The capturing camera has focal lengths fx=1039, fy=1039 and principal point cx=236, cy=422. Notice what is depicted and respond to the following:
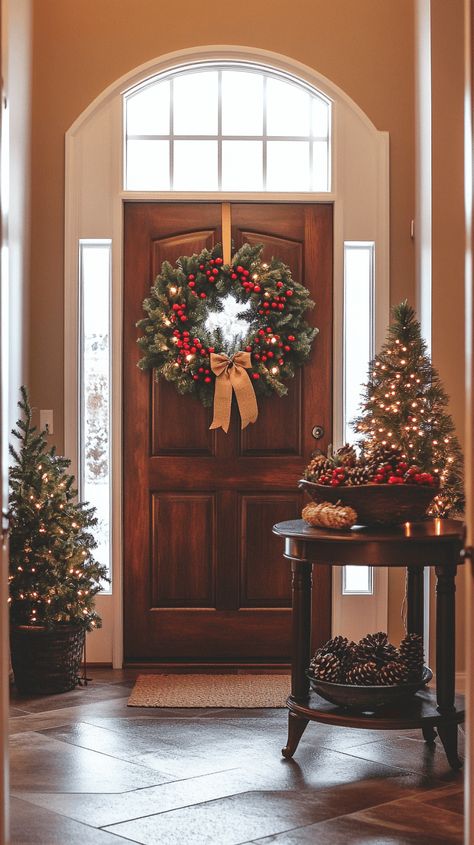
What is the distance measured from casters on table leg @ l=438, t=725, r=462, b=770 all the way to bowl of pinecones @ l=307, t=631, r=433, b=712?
0.53 feet

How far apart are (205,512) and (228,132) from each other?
195cm

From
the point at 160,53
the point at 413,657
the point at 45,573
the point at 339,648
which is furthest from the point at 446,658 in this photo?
the point at 160,53

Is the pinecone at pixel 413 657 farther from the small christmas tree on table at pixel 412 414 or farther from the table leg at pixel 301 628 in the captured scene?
the small christmas tree on table at pixel 412 414

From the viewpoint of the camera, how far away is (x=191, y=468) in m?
5.24

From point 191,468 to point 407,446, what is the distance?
1.28m

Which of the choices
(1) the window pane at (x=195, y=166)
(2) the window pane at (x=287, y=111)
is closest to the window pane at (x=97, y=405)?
(1) the window pane at (x=195, y=166)

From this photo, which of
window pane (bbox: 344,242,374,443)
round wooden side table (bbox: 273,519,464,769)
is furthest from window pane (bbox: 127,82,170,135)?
round wooden side table (bbox: 273,519,464,769)

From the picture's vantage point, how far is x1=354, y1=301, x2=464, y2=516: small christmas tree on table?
438 centimetres

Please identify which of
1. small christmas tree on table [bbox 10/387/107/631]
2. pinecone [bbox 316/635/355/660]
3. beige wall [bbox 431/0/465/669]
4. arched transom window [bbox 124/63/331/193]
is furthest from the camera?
arched transom window [bbox 124/63/331/193]

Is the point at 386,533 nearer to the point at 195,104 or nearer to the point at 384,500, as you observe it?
the point at 384,500

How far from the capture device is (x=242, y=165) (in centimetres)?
532

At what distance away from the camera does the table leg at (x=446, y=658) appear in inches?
139

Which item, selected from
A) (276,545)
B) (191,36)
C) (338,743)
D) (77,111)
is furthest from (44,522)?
(191,36)

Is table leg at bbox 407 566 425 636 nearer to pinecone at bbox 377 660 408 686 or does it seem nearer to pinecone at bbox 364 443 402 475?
pinecone at bbox 377 660 408 686
